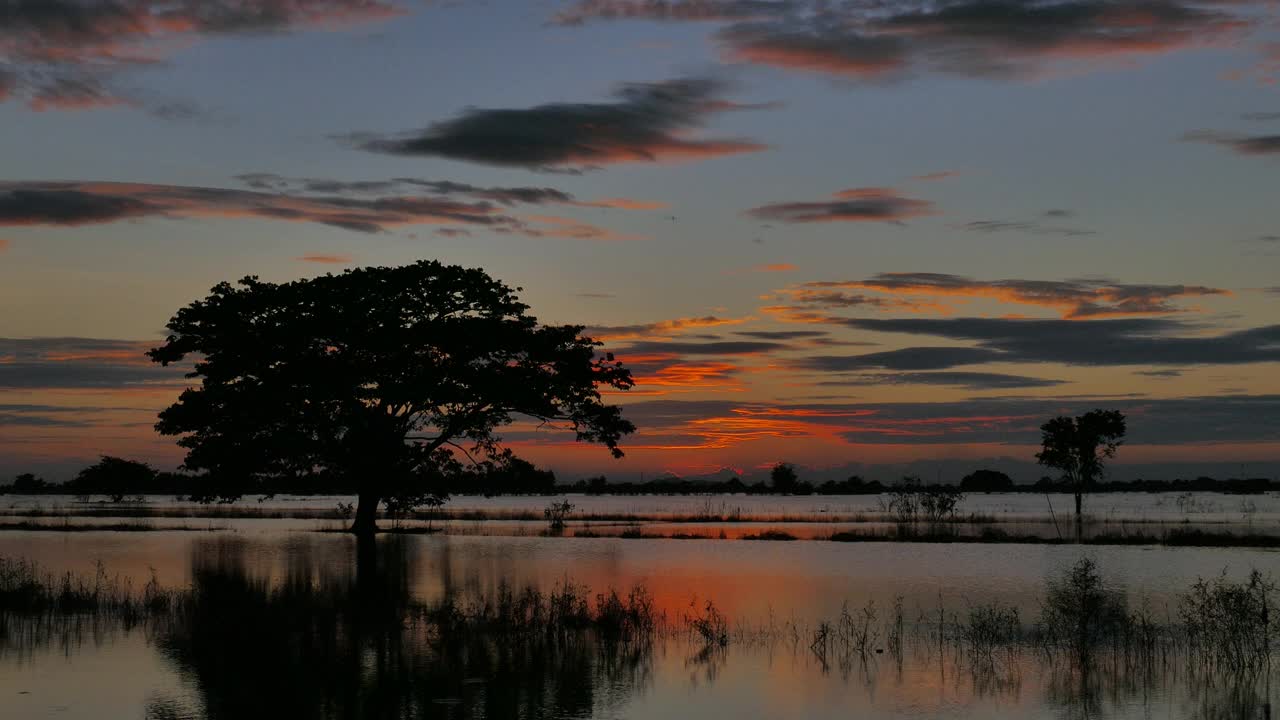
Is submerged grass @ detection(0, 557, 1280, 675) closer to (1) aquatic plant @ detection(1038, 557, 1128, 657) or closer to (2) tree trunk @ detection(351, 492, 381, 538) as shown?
(1) aquatic plant @ detection(1038, 557, 1128, 657)

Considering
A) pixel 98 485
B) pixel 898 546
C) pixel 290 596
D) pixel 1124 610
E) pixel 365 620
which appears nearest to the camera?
pixel 365 620

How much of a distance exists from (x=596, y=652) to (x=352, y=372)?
3804 cm

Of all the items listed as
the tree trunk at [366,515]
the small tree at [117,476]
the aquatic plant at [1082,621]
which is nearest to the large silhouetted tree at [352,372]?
the tree trunk at [366,515]

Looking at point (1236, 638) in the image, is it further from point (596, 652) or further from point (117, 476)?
point (117, 476)

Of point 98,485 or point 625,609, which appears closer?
point 625,609

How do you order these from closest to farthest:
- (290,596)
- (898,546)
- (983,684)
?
(983,684) → (290,596) → (898,546)

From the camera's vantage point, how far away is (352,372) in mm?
59688

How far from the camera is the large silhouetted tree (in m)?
59.6

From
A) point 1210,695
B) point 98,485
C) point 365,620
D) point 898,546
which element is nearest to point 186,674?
point 365,620

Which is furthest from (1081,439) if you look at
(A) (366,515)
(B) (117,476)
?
(B) (117,476)

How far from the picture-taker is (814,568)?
4703cm

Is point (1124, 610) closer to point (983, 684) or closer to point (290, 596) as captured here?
point (983, 684)

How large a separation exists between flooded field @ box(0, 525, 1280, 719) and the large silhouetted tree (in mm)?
16825

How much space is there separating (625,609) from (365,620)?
604 centimetres
